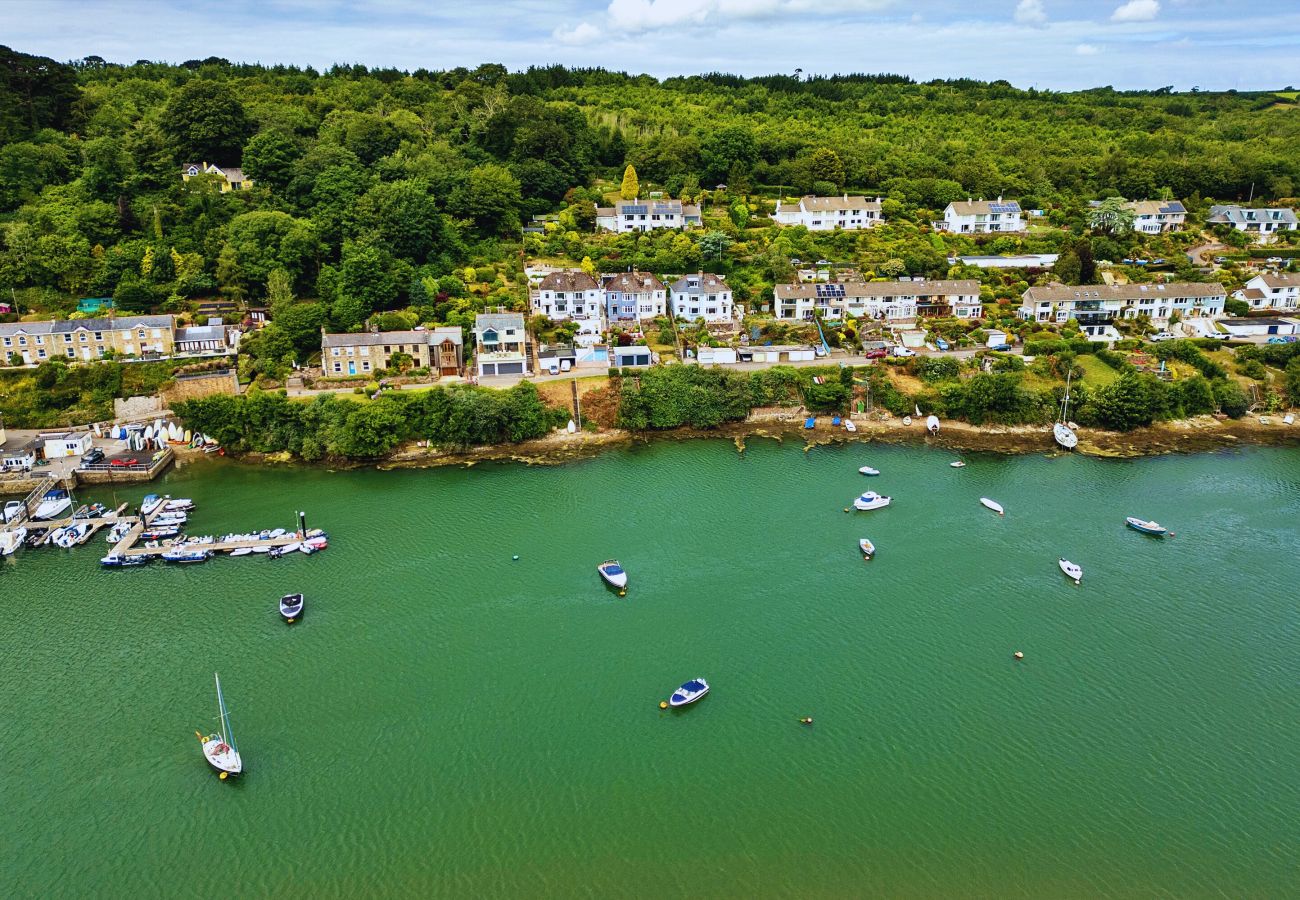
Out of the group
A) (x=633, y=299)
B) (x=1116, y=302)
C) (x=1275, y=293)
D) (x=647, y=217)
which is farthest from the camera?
(x=647, y=217)

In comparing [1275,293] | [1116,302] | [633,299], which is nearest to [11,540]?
[633,299]

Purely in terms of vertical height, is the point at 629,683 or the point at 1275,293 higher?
the point at 1275,293

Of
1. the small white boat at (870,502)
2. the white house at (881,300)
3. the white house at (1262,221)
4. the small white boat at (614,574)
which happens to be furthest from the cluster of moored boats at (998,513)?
the white house at (1262,221)

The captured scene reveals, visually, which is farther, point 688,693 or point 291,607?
point 291,607

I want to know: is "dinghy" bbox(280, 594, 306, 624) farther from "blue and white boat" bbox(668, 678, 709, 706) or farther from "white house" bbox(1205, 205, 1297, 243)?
"white house" bbox(1205, 205, 1297, 243)

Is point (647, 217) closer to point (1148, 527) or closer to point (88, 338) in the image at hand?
point (88, 338)

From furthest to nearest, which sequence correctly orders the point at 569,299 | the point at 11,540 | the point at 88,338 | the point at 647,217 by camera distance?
1. the point at 647,217
2. the point at 569,299
3. the point at 88,338
4. the point at 11,540
